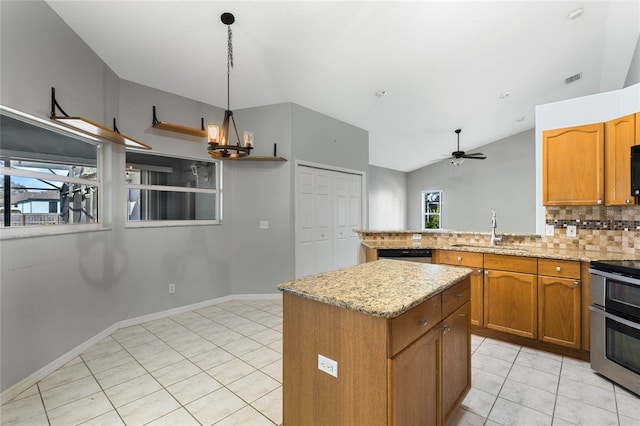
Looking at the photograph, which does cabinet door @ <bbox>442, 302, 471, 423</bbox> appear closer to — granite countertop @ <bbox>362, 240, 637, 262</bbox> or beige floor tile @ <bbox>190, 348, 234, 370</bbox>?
granite countertop @ <bbox>362, 240, 637, 262</bbox>

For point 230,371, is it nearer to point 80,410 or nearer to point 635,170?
point 80,410

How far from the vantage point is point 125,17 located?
2.51 metres

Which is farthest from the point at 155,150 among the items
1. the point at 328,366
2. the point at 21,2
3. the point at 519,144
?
the point at 519,144

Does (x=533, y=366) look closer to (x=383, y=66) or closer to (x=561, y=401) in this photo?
(x=561, y=401)

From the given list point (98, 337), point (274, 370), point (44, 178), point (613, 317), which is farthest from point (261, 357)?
point (613, 317)

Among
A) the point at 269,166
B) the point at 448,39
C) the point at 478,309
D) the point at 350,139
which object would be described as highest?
the point at 448,39

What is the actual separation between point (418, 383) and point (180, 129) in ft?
12.1

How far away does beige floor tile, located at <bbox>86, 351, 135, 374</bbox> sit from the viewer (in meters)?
2.45

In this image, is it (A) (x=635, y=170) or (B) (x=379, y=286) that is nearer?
(B) (x=379, y=286)

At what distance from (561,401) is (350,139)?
430cm

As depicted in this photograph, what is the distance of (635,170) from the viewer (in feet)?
7.63

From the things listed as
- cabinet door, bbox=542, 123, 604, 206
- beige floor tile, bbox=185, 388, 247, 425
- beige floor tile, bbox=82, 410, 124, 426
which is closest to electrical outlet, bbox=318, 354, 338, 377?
beige floor tile, bbox=185, 388, 247, 425

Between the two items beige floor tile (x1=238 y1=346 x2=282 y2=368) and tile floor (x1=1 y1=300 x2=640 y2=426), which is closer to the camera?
tile floor (x1=1 y1=300 x2=640 y2=426)

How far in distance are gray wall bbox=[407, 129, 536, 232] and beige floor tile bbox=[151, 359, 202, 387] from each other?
7.98 metres
